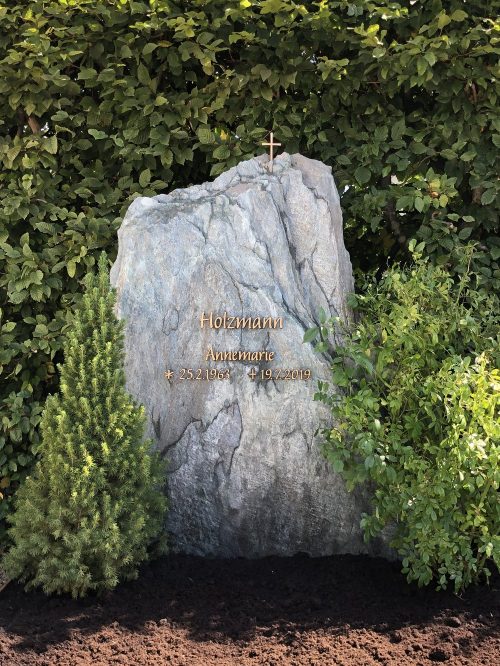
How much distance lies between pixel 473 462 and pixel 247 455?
1.14 m

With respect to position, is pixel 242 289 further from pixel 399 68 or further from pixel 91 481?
pixel 399 68

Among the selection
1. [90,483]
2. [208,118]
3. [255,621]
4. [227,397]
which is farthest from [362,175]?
[255,621]

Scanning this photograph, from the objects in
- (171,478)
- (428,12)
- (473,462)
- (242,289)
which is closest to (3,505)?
(171,478)

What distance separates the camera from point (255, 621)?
142 inches

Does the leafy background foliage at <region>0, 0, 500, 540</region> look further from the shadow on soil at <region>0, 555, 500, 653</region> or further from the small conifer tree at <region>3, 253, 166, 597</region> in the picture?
the shadow on soil at <region>0, 555, 500, 653</region>

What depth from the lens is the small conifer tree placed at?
3680 mm

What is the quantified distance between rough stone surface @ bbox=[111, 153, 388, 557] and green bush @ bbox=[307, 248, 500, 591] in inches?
7.7

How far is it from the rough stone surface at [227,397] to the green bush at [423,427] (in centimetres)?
20

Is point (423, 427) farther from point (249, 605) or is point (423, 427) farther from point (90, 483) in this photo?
point (90, 483)

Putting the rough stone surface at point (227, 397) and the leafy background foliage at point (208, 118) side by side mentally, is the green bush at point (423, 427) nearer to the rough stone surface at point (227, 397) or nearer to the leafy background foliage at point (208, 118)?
the rough stone surface at point (227, 397)

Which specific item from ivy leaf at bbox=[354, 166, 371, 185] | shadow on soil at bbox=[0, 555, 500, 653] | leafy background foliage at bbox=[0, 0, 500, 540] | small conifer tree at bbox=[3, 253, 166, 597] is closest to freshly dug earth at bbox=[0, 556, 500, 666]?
shadow on soil at bbox=[0, 555, 500, 653]

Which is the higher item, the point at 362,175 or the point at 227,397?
the point at 362,175

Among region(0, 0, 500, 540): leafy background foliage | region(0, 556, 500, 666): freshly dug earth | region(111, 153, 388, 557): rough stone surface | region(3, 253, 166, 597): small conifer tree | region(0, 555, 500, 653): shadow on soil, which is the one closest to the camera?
region(0, 556, 500, 666): freshly dug earth

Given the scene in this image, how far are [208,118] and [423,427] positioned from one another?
247 cm
